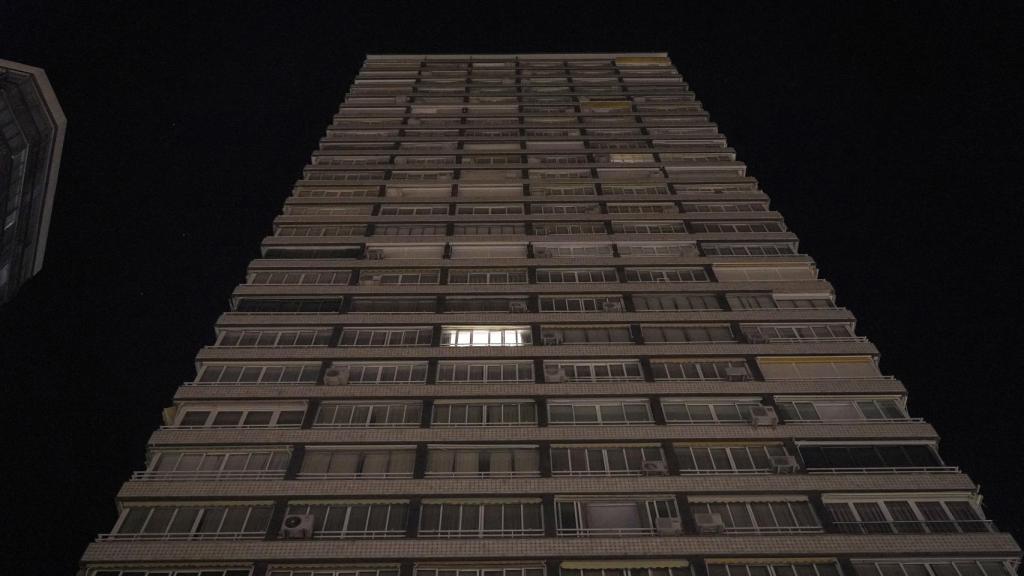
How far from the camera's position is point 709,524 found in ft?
82.0

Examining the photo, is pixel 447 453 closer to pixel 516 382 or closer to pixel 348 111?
pixel 516 382

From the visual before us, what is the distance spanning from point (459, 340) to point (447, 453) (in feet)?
26.1

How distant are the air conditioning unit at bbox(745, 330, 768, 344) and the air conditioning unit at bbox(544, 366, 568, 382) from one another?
10.1 m

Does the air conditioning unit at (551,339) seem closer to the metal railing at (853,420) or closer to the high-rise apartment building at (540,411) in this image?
the high-rise apartment building at (540,411)

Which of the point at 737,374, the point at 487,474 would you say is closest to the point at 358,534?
the point at 487,474

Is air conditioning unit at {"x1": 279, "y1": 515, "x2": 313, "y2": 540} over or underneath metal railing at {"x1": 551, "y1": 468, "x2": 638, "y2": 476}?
underneath

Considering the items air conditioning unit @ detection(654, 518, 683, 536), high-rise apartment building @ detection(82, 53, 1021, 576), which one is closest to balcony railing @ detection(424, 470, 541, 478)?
high-rise apartment building @ detection(82, 53, 1021, 576)

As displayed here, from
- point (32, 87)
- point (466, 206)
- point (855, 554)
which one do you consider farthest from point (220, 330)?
point (855, 554)

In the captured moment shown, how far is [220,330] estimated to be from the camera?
35.4 metres

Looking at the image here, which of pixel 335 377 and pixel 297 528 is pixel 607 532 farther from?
pixel 335 377

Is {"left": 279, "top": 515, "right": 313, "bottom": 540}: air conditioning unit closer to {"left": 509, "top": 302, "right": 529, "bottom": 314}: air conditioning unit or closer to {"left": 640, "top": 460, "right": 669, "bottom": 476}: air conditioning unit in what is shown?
{"left": 640, "top": 460, "right": 669, "bottom": 476}: air conditioning unit

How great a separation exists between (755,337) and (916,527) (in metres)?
11.7

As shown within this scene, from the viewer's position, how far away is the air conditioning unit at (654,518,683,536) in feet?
81.9

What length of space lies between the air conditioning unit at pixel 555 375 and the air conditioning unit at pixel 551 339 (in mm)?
2140
